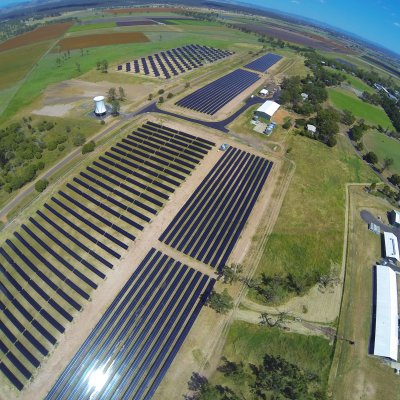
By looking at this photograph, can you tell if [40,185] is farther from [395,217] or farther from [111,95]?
[395,217]

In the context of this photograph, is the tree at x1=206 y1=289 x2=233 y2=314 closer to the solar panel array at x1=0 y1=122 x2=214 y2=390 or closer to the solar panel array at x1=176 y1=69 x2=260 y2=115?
the solar panel array at x1=0 y1=122 x2=214 y2=390

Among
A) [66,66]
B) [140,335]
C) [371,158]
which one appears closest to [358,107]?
[371,158]

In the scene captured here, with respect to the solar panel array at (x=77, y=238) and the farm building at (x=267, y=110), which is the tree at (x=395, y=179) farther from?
the solar panel array at (x=77, y=238)

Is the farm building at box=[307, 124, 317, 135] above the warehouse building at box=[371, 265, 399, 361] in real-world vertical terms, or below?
above

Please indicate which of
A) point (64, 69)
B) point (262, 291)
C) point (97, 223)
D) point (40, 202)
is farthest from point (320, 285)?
point (64, 69)

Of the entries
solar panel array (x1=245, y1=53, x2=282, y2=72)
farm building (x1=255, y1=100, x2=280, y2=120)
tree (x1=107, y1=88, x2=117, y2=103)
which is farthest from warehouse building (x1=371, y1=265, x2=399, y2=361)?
solar panel array (x1=245, y1=53, x2=282, y2=72)

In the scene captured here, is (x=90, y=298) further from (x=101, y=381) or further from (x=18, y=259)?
(x=18, y=259)
